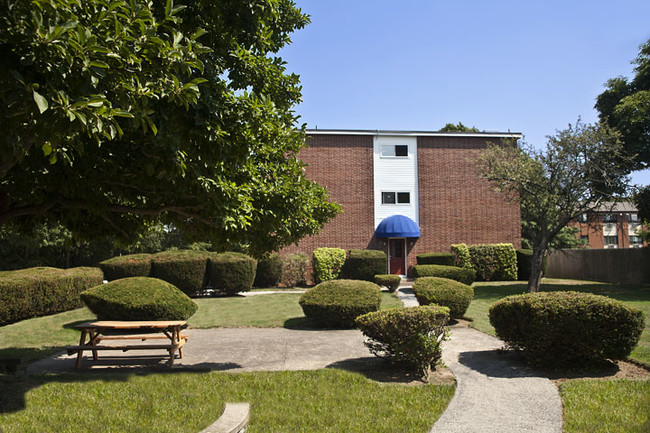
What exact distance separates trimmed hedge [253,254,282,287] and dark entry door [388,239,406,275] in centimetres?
738

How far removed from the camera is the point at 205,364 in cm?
922

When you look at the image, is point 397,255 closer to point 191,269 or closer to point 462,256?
point 462,256

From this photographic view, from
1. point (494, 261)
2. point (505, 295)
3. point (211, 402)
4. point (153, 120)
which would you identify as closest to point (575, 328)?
point (211, 402)

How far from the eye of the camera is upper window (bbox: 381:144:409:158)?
29812 mm

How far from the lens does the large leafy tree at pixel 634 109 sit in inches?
911

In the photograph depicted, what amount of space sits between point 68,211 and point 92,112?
5.44m

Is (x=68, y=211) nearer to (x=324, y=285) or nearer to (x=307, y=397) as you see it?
(x=307, y=397)

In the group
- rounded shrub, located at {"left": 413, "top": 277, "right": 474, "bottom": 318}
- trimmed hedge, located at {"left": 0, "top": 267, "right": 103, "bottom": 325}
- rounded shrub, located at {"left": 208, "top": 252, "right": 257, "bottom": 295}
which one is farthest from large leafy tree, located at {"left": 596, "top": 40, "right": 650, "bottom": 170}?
trimmed hedge, located at {"left": 0, "top": 267, "right": 103, "bottom": 325}

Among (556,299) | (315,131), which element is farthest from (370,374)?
(315,131)

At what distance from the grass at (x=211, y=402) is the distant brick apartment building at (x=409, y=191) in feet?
69.7

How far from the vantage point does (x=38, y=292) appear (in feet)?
50.9

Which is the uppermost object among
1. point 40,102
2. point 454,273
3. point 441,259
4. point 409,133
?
point 409,133

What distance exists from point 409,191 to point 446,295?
16756 mm

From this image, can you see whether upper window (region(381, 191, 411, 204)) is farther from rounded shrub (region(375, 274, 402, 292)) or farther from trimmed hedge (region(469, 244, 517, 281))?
rounded shrub (region(375, 274, 402, 292))
